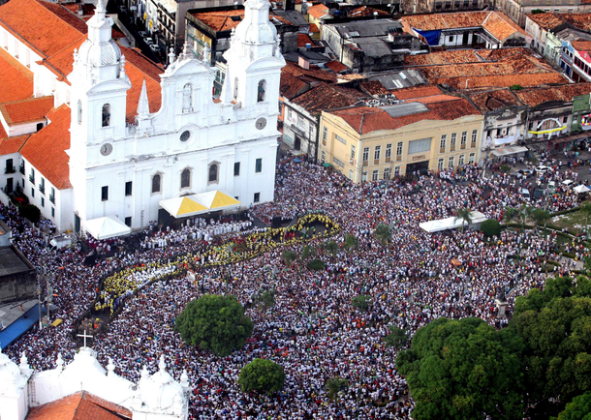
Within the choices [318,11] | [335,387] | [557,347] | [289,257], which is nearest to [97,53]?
[289,257]

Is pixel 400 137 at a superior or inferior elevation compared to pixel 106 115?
inferior

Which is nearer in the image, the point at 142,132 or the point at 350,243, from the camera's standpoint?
the point at 350,243

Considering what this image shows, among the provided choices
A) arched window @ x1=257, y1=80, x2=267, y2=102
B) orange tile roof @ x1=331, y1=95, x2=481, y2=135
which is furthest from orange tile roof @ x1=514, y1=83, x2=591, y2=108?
arched window @ x1=257, y1=80, x2=267, y2=102

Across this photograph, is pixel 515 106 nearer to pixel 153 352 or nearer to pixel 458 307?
pixel 458 307

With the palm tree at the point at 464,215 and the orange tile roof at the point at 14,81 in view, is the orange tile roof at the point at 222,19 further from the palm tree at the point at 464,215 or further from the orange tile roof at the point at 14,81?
the palm tree at the point at 464,215

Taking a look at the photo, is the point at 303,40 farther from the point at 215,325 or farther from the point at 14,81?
the point at 215,325

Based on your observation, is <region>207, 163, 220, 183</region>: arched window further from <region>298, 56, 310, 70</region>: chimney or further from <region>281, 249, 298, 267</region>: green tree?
<region>298, 56, 310, 70</region>: chimney

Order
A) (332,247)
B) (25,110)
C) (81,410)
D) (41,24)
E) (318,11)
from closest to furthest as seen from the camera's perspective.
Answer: (81,410) < (332,247) < (25,110) < (41,24) < (318,11)
